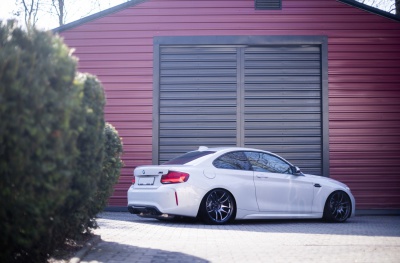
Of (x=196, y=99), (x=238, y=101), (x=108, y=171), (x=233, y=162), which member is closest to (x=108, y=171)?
(x=108, y=171)

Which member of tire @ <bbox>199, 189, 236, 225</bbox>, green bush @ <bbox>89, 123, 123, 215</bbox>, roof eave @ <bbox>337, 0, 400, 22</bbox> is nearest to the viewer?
green bush @ <bbox>89, 123, 123, 215</bbox>

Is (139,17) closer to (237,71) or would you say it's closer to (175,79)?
(175,79)

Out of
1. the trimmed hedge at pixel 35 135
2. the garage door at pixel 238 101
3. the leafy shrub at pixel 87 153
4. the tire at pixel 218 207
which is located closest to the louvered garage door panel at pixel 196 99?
the garage door at pixel 238 101

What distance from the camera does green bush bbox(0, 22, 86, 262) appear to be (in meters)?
5.38

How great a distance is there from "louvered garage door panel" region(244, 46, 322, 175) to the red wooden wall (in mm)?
431

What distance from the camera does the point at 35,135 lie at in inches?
212

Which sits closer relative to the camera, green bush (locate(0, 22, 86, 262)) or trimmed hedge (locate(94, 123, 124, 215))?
green bush (locate(0, 22, 86, 262))

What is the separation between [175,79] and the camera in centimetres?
1700

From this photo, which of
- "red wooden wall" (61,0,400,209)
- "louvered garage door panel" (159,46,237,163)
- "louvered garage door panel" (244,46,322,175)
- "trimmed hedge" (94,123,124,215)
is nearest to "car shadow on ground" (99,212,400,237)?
"red wooden wall" (61,0,400,209)

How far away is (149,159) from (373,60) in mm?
6267

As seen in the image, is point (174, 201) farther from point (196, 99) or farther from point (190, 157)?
point (196, 99)

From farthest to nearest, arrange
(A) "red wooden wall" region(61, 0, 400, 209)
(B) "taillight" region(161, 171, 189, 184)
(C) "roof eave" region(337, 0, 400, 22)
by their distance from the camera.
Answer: (C) "roof eave" region(337, 0, 400, 22) < (A) "red wooden wall" region(61, 0, 400, 209) < (B) "taillight" region(161, 171, 189, 184)

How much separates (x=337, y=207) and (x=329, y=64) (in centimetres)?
462

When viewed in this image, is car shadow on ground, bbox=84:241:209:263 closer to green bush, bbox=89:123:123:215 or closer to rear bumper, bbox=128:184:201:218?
green bush, bbox=89:123:123:215
